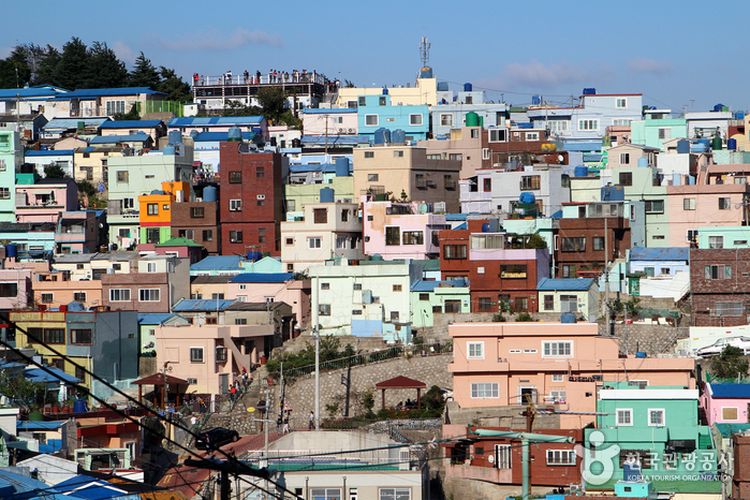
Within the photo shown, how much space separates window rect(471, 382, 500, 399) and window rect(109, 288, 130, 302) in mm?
13955

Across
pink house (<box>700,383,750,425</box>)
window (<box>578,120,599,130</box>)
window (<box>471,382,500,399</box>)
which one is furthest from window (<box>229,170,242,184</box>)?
pink house (<box>700,383,750,425</box>)

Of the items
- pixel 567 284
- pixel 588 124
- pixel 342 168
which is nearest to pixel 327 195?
pixel 342 168

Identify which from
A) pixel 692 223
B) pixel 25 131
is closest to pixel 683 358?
pixel 692 223

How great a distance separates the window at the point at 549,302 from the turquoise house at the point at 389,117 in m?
21.9

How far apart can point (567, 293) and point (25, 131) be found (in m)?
32.3

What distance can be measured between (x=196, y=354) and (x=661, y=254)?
13554 mm

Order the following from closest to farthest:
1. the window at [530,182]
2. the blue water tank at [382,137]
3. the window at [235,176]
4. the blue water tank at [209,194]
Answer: the window at [530,182]
the window at [235,176]
the blue water tank at [209,194]
the blue water tank at [382,137]

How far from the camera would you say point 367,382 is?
44.0m

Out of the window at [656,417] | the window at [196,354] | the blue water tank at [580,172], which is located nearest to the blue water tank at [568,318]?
the window at [656,417]

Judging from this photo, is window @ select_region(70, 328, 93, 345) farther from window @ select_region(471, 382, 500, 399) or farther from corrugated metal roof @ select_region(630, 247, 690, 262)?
corrugated metal roof @ select_region(630, 247, 690, 262)

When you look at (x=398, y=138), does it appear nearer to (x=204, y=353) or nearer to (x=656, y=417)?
(x=204, y=353)

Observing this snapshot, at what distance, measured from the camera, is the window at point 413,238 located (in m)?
53.2

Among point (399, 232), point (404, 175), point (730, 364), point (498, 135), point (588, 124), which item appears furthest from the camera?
point (588, 124)

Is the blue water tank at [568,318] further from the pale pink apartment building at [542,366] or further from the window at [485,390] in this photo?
the window at [485,390]
